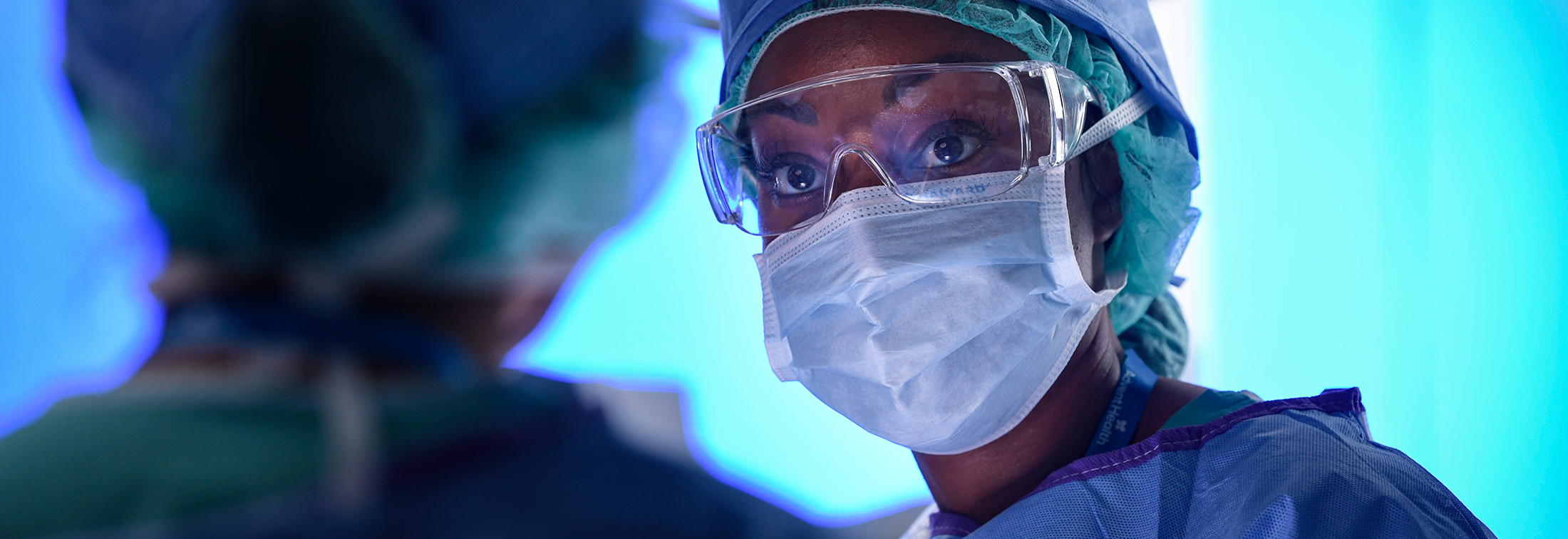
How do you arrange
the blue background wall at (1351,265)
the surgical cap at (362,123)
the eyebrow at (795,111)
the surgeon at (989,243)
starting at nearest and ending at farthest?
the surgical cap at (362,123), the surgeon at (989,243), the eyebrow at (795,111), the blue background wall at (1351,265)

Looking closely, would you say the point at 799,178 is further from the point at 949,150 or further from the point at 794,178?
the point at 949,150

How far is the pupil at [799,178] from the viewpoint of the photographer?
1300 millimetres

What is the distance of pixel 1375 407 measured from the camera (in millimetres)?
1902

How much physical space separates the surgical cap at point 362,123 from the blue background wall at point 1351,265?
52cm

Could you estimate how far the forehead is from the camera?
3.92 ft

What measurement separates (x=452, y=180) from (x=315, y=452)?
0.68 feet

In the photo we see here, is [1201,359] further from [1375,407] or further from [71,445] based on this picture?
[71,445]

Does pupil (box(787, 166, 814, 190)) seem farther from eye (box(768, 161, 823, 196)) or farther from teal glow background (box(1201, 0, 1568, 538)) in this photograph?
teal glow background (box(1201, 0, 1568, 538))

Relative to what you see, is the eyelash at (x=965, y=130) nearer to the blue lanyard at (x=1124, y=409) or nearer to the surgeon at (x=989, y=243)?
the surgeon at (x=989, y=243)

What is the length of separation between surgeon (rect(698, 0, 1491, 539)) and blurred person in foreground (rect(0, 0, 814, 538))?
1.88 feet

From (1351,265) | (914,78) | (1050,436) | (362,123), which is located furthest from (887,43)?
(1351,265)

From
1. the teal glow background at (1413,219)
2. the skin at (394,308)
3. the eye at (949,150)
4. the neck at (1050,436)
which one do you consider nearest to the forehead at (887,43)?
the eye at (949,150)

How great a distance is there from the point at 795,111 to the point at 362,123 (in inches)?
30.9

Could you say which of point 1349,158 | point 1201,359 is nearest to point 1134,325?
point 1349,158
